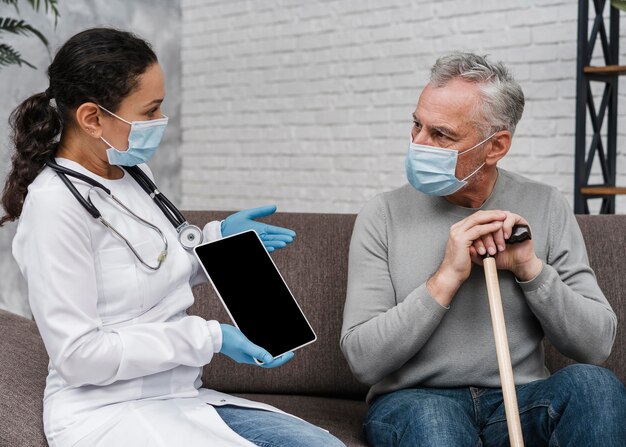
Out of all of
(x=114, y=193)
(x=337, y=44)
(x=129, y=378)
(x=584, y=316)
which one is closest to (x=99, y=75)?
(x=114, y=193)

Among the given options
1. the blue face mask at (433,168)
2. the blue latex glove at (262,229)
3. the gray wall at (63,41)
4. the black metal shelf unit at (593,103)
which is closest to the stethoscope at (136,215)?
the blue latex glove at (262,229)

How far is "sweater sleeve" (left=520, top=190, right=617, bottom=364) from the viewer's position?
159 centimetres

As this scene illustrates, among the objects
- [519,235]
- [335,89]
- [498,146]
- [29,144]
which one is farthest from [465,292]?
[335,89]

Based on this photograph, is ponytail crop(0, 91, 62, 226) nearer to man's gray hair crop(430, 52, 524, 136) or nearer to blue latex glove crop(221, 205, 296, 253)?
blue latex glove crop(221, 205, 296, 253)

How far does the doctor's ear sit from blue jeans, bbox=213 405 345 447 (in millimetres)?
547

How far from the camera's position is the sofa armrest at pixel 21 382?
144cm

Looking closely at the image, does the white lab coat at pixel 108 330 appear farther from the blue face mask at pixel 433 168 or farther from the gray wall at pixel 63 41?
the gray wall at pixel 63 41

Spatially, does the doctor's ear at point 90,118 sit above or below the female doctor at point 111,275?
above

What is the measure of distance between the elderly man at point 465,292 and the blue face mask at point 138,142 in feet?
1.70

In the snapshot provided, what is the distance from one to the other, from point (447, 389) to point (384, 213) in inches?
Result: 15.7

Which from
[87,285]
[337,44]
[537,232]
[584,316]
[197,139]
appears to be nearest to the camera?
[87,285]

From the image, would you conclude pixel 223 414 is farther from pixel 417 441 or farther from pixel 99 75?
pixel 99 75

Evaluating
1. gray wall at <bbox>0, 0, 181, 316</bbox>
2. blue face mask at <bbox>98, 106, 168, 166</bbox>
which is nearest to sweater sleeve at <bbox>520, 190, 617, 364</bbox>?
blue face mask at <bbox>98, 106, 168, 166</bbox>

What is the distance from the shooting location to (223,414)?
1.47m
